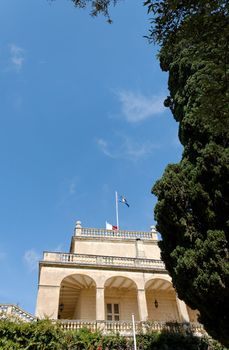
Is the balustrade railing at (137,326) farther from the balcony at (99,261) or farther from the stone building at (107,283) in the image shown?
the balcony at (99,261)

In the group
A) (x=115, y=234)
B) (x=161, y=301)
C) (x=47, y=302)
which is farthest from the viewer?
(x=115, y=234)

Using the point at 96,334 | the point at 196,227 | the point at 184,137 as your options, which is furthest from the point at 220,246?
the point at 96,334

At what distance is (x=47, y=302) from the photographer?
18844 mm

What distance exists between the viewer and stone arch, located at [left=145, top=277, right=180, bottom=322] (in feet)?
76.4

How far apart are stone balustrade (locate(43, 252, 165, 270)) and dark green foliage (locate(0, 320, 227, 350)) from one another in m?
5.55

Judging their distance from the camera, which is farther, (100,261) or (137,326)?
(100,261)

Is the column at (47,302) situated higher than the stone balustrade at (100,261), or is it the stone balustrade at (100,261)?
the stone balustrade at (100,261)

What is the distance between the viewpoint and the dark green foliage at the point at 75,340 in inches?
571

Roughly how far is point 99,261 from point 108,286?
2621 millimetres

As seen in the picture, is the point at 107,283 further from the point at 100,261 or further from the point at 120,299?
the point at 120,299

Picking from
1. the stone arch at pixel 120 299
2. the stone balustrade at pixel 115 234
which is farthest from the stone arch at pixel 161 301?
the stone balustrade at pixel 115 234

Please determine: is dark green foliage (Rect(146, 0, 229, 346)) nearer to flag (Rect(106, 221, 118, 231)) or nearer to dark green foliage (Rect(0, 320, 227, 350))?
dark green foliage (Rect(0, 320, 227, 350))

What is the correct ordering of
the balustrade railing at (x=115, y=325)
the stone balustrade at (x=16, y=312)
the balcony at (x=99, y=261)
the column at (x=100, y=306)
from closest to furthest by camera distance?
1. the stone balustrade at (x=16, y=312)
2. the balustrade railing at (x=115, y=325)
3. the column at (x=100, y=306)
4. the balcony at (x=99, y=261)

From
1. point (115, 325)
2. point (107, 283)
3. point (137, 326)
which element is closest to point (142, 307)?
point (137, 326)
